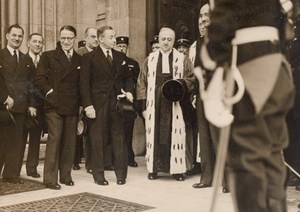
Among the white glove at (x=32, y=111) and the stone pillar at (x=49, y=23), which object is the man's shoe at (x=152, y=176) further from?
the stone pillar at (x=49, y=23)

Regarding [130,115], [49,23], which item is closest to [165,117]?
[130,115]

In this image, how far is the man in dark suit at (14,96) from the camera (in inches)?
234

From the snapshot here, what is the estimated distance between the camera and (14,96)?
599cm

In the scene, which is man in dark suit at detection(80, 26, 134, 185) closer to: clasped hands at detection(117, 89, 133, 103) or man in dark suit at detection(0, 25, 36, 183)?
clasped hands at detection(117, 89, 133, 103)

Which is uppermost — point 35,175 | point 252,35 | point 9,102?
point 252,35

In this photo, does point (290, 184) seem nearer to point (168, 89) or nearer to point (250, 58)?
point (168, 89)

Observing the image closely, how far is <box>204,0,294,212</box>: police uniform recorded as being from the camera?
220 cm

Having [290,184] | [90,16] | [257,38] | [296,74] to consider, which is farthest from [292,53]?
[90,16]

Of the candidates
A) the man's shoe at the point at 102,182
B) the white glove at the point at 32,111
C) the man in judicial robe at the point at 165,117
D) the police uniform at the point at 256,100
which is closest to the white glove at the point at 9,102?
the white glove at the point at 32,111

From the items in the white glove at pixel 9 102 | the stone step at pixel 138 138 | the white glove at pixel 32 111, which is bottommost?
the stone step at pixel 138 138

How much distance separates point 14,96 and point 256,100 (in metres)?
4.31

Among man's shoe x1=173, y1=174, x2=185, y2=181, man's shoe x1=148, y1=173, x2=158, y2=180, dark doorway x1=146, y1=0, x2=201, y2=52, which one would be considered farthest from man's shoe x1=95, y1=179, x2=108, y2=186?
dark doorway x1=146, y1=0, x2=201, y2=52

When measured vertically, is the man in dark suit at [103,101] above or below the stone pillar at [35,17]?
below

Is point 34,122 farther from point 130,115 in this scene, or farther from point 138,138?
point 138,138
